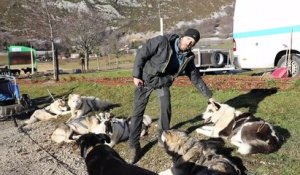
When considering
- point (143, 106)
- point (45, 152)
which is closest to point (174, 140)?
point (143, 106)

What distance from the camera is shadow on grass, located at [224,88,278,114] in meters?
9.63

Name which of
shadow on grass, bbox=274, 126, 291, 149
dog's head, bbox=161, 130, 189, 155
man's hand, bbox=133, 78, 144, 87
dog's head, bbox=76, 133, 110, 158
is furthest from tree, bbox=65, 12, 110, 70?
dog's head, bbox=76, 133, 110, 158

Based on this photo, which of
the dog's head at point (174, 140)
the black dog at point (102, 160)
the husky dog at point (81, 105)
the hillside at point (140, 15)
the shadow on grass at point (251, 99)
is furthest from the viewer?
the hillside at point (140, 15)

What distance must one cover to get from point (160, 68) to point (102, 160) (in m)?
1.82

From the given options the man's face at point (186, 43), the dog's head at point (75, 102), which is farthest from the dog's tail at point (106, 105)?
the man's face at point (186, 43)

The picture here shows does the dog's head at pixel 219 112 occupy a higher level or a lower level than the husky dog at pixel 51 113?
higher

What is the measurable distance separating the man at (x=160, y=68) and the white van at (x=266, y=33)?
19.8ft

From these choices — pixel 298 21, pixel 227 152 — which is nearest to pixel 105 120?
pixel 227 152

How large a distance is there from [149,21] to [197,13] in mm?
16058

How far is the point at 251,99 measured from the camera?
10.3m

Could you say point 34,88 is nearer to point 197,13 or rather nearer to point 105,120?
point 105,120

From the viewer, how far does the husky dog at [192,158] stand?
5.09 meters

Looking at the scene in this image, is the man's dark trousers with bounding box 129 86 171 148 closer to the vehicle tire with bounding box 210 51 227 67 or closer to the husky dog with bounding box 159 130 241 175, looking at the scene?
the husky dog with bounding box 159 130 241 175

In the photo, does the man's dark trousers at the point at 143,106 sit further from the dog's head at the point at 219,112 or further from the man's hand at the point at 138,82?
the dog's head at the point at 219,112
